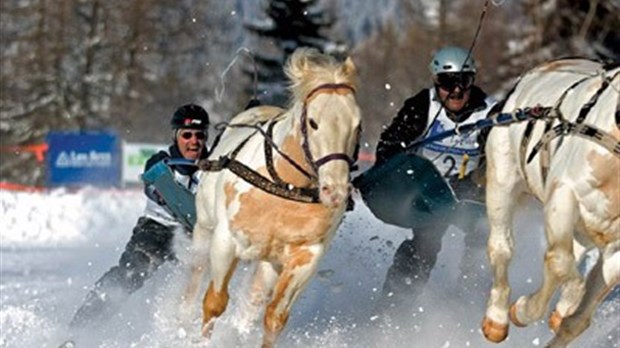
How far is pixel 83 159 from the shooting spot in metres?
21.5

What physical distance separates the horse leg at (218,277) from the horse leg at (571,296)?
183 centimetres

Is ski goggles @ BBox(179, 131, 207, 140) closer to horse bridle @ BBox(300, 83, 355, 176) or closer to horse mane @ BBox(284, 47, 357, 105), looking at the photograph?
horse mane @ BBox(284, 47, 357, 105)

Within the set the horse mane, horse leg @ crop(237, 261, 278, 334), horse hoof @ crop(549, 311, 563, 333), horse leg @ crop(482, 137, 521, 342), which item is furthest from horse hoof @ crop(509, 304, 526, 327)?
horse leg @ crop(237, 261, 278, 334)

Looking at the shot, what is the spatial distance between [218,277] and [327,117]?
1405 millimetres

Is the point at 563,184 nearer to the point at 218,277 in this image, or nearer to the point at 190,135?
the point at 218,277

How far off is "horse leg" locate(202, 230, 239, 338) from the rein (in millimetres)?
368

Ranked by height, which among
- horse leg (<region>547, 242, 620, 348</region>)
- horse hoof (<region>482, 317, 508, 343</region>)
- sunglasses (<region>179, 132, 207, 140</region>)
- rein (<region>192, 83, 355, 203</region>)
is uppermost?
rein (<region>192, 83, 355, 203</region>)

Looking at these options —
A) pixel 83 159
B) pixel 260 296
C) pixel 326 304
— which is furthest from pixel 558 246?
pixel 83 159

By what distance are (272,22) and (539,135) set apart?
29209mm

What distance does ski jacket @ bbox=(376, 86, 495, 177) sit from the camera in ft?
27.8

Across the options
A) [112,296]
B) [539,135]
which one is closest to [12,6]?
[112,296]

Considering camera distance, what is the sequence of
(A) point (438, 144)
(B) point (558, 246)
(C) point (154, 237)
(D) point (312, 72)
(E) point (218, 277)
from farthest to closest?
(C) point (154, 237), (A) point (438, 144), (E) point (218, 277), (D) point (312, 72), (B) point (558, 246)

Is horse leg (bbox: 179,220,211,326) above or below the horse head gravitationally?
below

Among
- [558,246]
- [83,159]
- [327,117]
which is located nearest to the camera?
[558,246]
